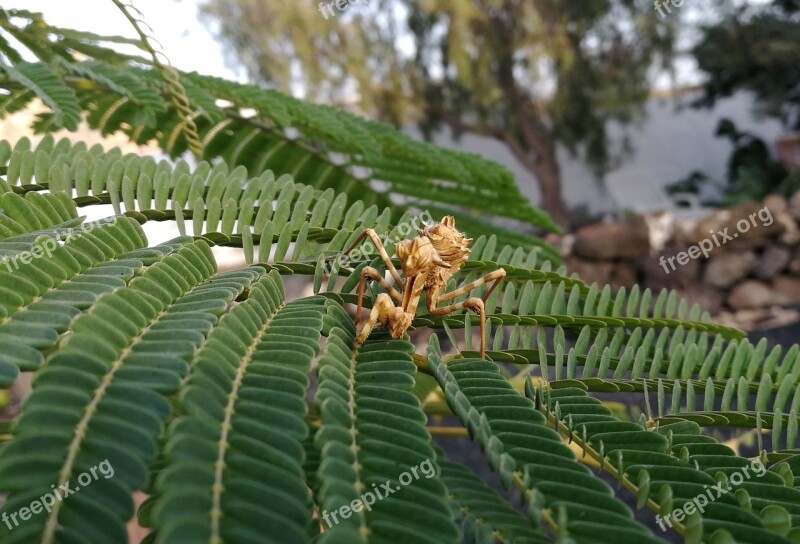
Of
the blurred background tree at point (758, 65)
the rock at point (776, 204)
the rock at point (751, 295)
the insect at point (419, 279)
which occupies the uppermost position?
the blurred background tree at point (758, 65)

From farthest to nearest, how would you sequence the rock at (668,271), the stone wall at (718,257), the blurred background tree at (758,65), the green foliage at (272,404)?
the blurred background tree at (758,65) → the rock at (668,271) → the stone wall at (718,257) → the green foliage at (272,404)

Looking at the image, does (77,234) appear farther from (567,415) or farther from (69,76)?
(69,76)

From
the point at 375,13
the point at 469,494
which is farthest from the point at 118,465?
the point at 375,13

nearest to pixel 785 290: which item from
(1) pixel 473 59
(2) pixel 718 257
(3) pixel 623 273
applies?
(2) pixel 718 257

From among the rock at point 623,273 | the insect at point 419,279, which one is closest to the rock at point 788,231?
the rock at point 623,273

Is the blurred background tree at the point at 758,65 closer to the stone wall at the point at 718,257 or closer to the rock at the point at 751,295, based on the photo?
the stone wall at the point at 718,257

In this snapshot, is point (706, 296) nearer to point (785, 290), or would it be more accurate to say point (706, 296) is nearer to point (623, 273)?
point (785, 290)
